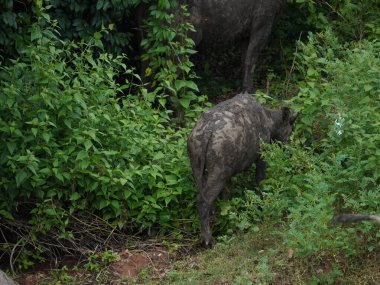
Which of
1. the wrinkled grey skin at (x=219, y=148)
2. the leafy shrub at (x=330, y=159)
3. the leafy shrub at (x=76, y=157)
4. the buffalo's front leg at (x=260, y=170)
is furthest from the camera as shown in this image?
the buffalo's front leg at (x=260, y=170)

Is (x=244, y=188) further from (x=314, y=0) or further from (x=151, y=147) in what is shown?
(x=314, y=0)

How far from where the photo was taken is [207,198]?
923cm

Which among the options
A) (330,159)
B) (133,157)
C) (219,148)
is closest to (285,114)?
(330,159)


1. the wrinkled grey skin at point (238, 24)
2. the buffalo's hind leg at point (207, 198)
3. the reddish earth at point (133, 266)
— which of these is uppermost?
the wrinkled grey skin at point (238, 24)

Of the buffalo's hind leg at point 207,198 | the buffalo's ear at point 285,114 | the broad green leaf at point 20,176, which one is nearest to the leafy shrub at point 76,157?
the broad green leaf at point 20,176

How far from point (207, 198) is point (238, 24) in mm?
3517

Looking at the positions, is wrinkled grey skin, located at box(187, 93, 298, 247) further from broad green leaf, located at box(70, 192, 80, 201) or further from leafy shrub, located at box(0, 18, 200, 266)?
broad green leaf, located at box(70, 192, 80, 201)

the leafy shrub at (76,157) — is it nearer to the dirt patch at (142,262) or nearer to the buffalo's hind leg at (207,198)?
the dirt patch at (142,262)

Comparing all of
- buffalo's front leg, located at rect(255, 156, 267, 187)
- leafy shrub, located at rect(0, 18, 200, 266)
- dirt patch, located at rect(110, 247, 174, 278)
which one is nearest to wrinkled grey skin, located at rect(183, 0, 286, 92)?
leafy shrub, located at rect(0, 18, 200, 266)

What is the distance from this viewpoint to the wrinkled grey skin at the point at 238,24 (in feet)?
38.7

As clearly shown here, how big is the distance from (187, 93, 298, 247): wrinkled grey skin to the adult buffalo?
2.42 meters

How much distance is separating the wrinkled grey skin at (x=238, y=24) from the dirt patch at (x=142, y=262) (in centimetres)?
338

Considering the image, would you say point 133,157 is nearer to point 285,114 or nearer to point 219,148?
point 219,148

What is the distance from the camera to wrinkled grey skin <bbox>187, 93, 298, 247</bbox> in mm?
9125
